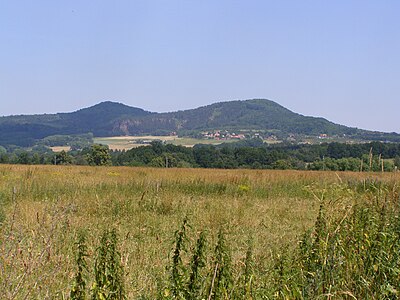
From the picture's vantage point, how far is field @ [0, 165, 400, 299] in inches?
133

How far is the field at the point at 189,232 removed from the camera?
11.0ft

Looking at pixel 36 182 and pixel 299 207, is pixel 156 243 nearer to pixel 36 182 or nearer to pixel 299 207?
pixel 299 207

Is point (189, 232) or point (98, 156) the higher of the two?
point (189, 232)

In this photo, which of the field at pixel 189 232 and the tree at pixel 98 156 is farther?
the tree at pixel 98 156

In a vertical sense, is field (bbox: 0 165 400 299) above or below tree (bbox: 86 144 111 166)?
above

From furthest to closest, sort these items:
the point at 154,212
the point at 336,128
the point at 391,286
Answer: the point at 336,128, the point at 154,212, the point at 391,286

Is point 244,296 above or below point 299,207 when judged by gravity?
above

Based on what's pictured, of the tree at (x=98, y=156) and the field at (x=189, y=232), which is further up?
the field at (x=189, y=232)

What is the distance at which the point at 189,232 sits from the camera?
7.51 m

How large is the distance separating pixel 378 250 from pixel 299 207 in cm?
842

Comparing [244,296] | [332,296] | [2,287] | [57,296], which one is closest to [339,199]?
[332,296]

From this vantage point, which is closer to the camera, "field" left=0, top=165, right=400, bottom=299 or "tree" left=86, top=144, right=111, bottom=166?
"field" left=0, top=165, right=400, bottom=299

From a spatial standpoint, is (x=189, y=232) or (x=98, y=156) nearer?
(x=189, y=232)

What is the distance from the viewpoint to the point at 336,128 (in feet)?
623
